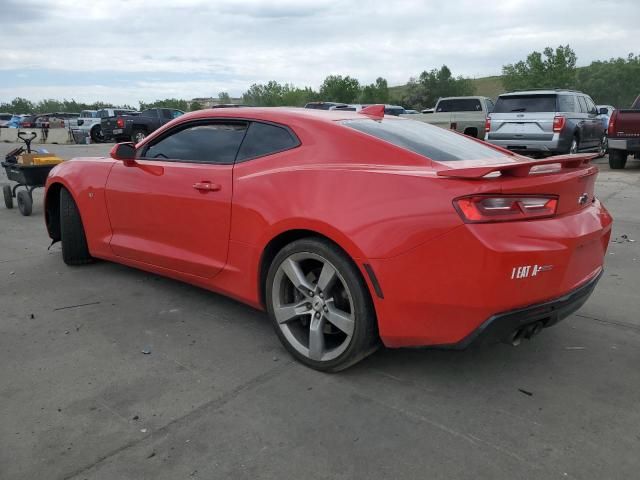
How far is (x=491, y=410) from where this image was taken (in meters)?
2.68

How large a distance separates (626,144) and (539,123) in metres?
1.87

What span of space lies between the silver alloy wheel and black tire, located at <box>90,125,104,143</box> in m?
27.6

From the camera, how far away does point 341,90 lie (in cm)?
7300

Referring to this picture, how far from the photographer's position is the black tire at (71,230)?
15.9 ft

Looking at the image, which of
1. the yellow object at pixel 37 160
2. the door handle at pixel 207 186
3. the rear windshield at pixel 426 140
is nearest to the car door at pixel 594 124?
the rear windshield at pixel 426 140

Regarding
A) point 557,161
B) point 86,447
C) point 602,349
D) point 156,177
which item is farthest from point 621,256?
point 86,447

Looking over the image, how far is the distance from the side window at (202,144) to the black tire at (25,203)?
14.9 ft

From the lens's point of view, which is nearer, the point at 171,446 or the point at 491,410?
the point at 171,446

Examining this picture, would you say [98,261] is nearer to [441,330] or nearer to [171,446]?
[171,446]

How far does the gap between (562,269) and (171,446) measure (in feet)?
6.48

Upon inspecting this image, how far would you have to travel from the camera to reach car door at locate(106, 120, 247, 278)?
11.5 ft

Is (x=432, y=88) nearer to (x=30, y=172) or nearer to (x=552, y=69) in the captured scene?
(x=552, y=69)

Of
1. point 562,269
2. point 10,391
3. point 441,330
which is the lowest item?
point 10,391

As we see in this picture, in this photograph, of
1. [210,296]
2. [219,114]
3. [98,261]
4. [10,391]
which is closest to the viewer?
[10,391]
